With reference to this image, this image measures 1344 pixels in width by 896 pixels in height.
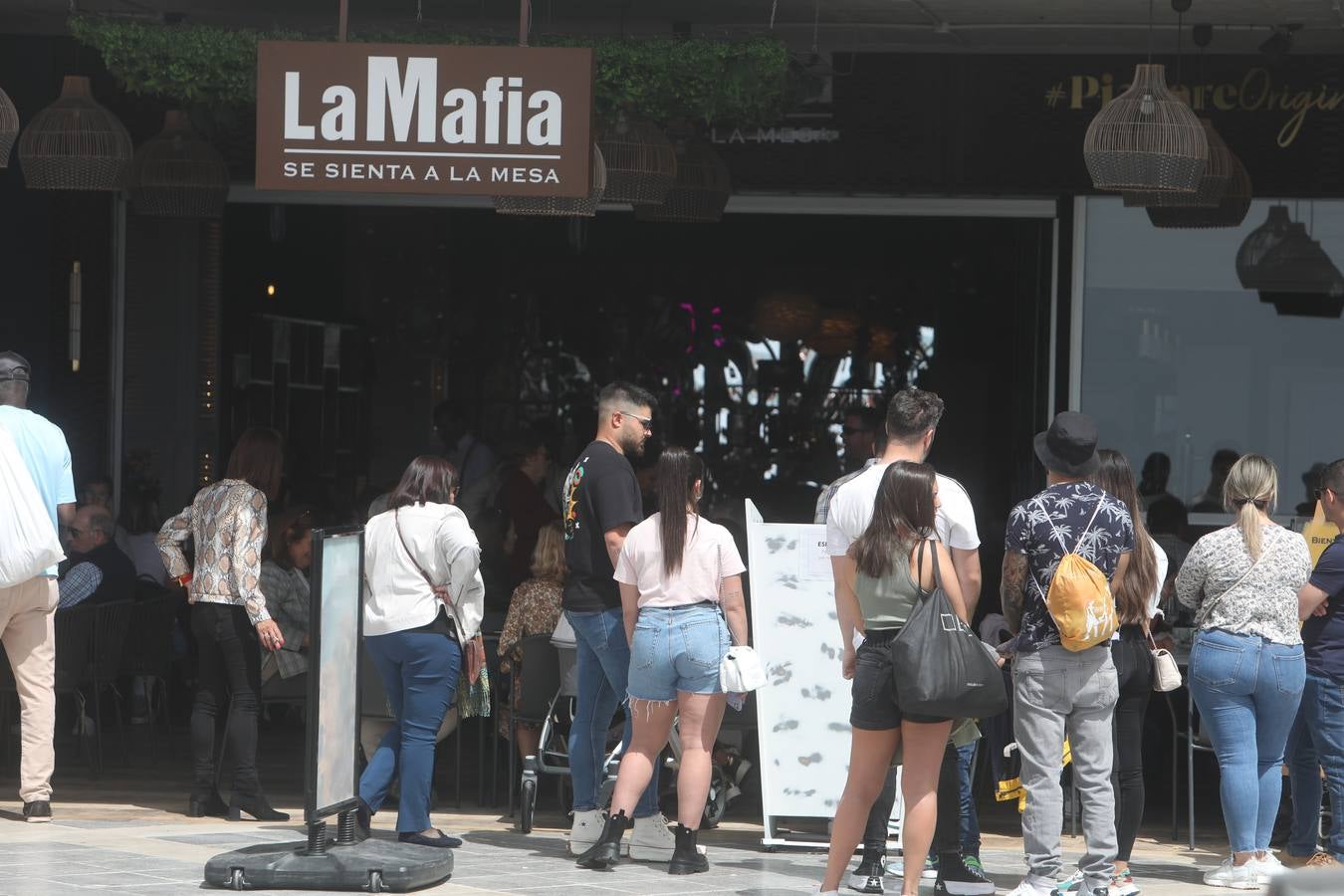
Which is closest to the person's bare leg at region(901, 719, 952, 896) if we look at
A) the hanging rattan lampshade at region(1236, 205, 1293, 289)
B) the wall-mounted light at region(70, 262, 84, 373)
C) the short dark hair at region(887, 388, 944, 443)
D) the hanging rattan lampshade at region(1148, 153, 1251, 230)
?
the short dark hair at region(887, 388, 944, 443)

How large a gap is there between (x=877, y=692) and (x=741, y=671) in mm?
779

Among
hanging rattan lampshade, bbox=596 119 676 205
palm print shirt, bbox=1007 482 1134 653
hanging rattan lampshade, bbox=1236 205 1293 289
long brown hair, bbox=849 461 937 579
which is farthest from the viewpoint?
hanging rattan lampshade, bbox=1236 205 1293 289

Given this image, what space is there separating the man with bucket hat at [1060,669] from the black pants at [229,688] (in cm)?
332

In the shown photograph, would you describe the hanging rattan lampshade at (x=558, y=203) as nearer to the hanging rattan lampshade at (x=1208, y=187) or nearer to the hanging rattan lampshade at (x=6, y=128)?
the hanging rattan lampshade at (x=6, y=128)

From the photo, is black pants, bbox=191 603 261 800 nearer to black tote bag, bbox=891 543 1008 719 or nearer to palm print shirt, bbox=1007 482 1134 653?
black tote bag, bbox=891 543 1008 719

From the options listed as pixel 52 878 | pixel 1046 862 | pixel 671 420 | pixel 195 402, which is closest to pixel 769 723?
pixel 1046 862

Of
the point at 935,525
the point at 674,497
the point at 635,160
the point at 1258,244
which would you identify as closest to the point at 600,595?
the point at 674,497

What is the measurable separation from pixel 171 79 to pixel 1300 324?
6544 mm

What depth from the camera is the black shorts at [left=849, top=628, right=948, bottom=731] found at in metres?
5.54

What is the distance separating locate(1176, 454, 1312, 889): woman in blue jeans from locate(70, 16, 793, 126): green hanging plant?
300cm

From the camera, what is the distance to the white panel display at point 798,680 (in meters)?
6.93

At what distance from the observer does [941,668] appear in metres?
5.40

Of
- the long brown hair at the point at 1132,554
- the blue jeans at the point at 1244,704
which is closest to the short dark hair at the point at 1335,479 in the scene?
the blue jeans at the point at 1244,704

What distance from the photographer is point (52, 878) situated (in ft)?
19.8
